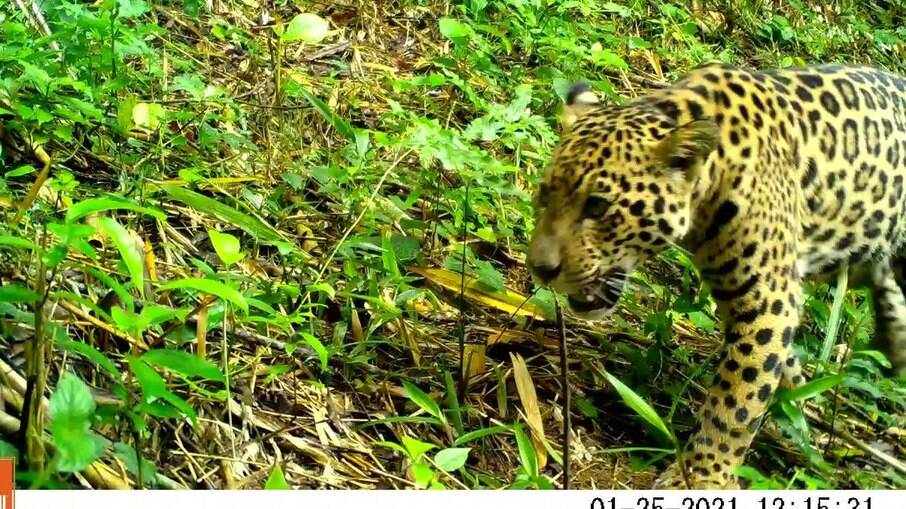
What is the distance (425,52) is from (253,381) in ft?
15.2

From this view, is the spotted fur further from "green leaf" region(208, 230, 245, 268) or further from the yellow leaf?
the yellow leaf

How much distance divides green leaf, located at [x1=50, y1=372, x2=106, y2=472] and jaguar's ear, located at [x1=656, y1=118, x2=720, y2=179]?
263 centimetres

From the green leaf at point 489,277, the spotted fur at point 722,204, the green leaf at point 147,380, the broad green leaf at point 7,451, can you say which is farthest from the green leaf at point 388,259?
the broad green leaf at point 7,451

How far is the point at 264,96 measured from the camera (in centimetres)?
694

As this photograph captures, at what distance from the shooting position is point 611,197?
4.34 metres

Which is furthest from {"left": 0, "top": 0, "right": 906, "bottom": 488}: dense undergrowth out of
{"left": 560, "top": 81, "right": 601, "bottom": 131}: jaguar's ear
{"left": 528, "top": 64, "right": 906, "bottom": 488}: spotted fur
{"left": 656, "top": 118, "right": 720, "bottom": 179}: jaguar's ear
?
{"left": 656, "top": 118, "right": 720, "bottom": 179}: jaguar's ear

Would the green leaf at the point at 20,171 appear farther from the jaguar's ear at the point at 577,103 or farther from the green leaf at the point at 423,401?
the jaguar's ear at the point at 577,103

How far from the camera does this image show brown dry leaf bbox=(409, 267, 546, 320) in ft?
17.9

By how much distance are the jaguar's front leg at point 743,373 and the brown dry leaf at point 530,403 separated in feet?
1.86

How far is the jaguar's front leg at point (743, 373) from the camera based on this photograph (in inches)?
181

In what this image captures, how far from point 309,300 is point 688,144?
71.4 inches
